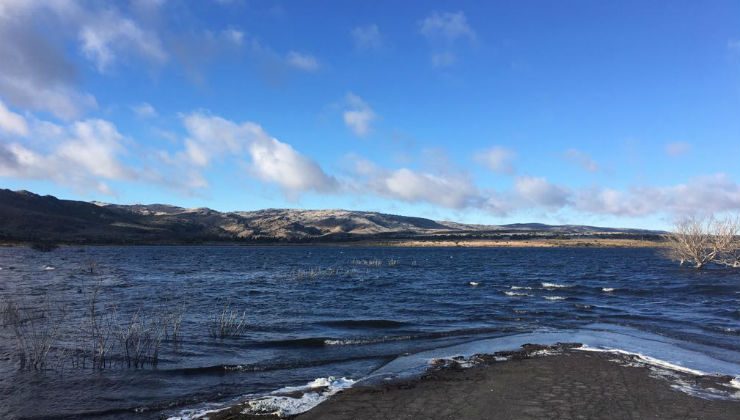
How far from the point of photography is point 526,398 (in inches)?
529

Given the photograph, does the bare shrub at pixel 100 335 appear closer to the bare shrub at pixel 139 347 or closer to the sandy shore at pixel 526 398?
the bare shrub at pixel 139 347

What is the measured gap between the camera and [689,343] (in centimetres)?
2284

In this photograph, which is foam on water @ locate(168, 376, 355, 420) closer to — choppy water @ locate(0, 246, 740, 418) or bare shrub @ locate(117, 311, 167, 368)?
choppy water @ locate(0, 246, 740, 418)

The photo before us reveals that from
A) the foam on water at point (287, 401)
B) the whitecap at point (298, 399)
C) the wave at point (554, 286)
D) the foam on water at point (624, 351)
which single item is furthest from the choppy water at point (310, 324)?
the whitecap at point (298, 399)

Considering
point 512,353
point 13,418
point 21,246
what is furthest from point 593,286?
point 21,246

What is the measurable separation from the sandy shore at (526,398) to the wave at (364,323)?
11528 mm

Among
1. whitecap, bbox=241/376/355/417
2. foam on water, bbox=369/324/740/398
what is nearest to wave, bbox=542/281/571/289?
foam on water, bbox=369/324/740/398

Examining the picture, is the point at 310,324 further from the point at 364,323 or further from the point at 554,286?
the point at 554,286

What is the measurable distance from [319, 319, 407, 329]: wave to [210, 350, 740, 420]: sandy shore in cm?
1153

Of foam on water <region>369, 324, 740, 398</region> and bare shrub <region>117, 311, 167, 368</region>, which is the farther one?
bare shrub <region>117, 311, 167, 368</region>

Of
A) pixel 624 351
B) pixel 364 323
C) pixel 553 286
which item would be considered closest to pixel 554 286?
pixel 553 286

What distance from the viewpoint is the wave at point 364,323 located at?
92.5 ft

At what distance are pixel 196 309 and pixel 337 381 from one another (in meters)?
20.7

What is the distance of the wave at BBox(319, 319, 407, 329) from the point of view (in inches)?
1110
